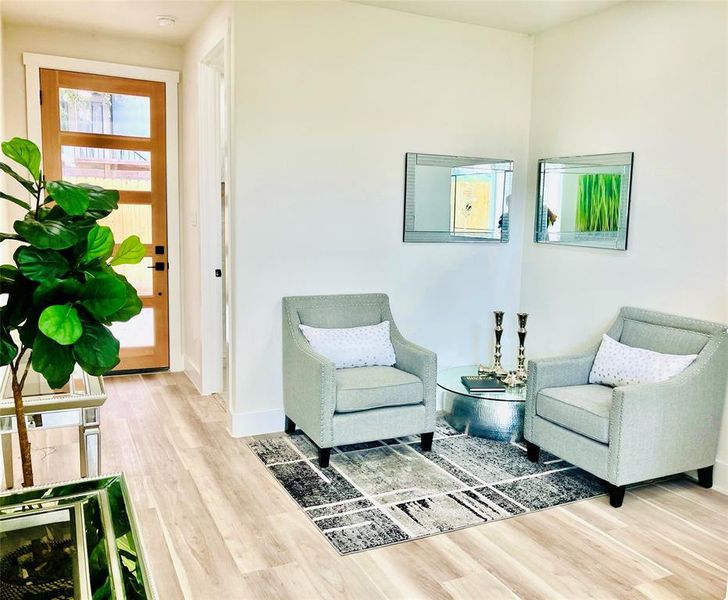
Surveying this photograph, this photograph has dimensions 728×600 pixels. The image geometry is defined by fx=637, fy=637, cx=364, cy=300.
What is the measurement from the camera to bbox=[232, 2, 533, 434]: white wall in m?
3.88

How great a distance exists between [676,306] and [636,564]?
5.23 ft

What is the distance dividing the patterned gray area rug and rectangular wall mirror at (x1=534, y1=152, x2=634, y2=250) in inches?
57.9

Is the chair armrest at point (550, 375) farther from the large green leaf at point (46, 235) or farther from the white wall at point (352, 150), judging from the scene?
the large green leaf at point (46, 235)

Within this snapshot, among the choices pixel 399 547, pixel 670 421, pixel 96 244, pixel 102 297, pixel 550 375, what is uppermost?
pixel 96 244

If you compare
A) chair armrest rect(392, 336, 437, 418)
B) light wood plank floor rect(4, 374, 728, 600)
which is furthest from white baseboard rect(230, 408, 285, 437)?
chair armrest rect(392, 336, 437, 418)

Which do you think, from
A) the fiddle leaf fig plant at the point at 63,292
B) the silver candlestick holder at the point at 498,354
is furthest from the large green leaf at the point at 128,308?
the silver candlestick holder at the point at 498,354

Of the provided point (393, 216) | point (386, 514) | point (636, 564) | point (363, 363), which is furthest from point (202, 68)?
point (636, 564)

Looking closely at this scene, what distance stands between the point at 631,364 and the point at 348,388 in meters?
1.56

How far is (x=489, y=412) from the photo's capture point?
397 centimetres

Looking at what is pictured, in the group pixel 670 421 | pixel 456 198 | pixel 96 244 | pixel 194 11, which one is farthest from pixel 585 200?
pixel 96 244

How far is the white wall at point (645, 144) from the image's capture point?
11.3ft

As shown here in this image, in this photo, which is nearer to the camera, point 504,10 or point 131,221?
point 504,10

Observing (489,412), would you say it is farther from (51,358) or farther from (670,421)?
(51,358)

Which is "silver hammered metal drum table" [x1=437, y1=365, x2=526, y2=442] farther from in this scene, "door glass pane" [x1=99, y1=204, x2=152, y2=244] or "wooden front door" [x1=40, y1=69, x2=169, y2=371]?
"door glass pane" [x1=99, y1=204, x2=152, y2=244]
